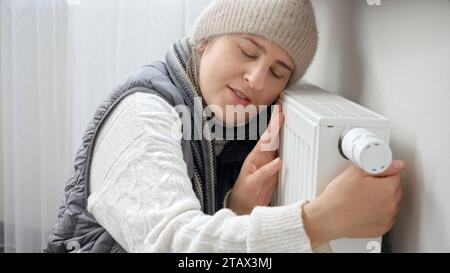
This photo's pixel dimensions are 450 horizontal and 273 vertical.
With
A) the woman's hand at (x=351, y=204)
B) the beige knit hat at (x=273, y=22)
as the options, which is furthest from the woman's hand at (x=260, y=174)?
the woman's hand at (x=351, y=204)

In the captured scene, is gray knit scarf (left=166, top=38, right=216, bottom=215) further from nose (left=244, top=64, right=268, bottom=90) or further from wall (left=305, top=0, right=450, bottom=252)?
wall (left=305, top=0, right=450, bottom=252)

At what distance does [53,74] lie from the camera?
152cm

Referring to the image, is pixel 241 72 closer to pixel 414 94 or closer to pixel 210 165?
pixel 210 165

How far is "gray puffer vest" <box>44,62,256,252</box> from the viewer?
2.84 ft

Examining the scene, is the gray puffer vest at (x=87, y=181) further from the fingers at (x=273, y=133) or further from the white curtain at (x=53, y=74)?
the white curtain at (x=53, y=74)

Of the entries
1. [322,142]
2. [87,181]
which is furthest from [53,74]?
[322,142]

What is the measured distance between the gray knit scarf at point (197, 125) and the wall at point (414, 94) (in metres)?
0.30

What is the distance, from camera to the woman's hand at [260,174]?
3.02 ft

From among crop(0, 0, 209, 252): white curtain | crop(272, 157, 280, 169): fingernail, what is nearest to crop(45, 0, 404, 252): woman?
crop(272, 157, 280, 169): fingernail

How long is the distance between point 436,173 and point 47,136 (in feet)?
4.13

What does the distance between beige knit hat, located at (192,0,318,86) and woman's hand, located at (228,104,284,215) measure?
0.12m

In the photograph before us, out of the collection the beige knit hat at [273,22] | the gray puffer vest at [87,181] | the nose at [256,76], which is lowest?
the gray puffer vest at [87,181]
